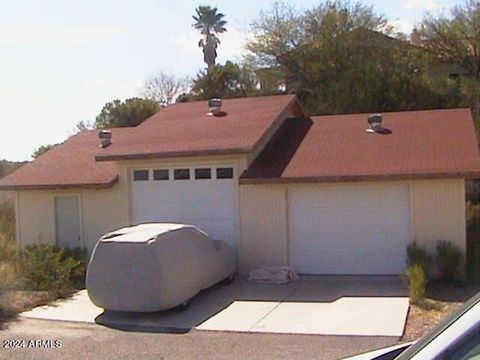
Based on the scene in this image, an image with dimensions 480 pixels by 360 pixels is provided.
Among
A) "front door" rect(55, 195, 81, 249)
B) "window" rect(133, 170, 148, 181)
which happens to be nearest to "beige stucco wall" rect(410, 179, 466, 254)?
"window" rect(133, 170, 148, 181)

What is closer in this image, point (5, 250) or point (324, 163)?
point (324, 163)

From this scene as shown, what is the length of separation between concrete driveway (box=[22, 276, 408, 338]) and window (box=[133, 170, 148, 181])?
394 centimetres

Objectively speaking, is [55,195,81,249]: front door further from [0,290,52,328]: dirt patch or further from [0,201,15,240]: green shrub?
[0,290,52,328]: dirt patch

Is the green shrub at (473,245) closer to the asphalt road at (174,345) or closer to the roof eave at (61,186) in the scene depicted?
the asphalt road at (174,345)

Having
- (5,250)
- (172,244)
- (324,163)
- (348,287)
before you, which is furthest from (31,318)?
(324,163)

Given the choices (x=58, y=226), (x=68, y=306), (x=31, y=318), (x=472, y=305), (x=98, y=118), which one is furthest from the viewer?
(x=98, y=118)

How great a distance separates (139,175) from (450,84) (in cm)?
1704

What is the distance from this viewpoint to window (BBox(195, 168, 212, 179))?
1589 centimetres

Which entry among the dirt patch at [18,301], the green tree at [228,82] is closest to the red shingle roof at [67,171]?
the dirt patch at [18,301]

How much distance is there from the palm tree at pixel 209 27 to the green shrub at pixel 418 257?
1732 inches

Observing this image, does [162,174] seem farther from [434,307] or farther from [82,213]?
[434,307]

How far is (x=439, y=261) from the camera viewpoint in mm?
13688

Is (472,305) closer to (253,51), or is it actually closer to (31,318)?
(31,318)

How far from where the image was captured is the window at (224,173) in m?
15.7
